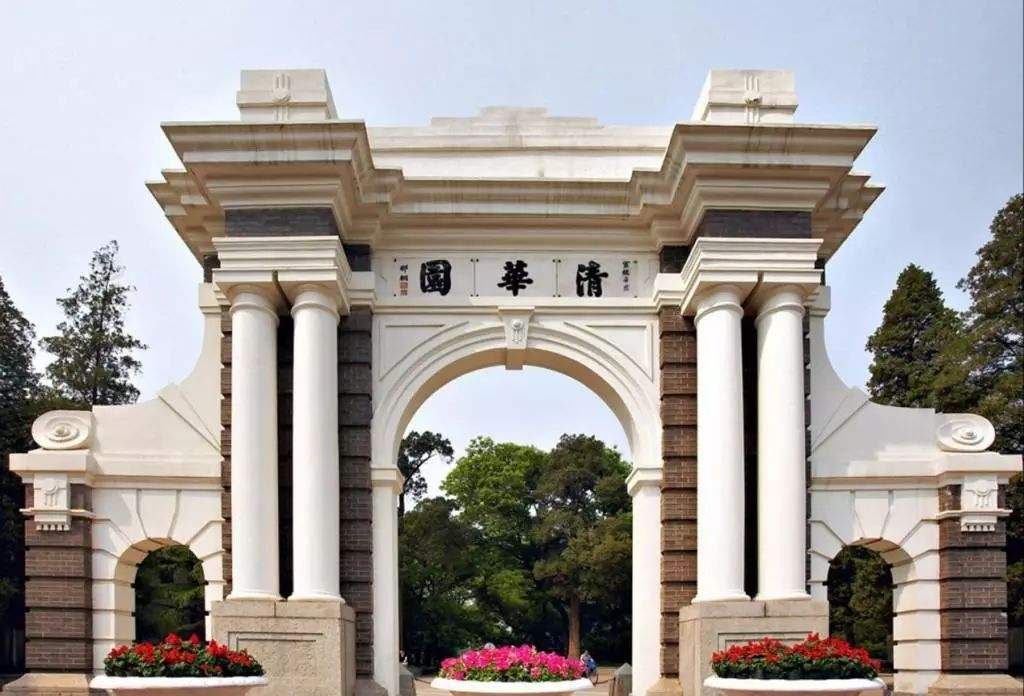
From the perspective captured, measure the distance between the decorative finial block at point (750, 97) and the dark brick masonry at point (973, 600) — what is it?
405cm

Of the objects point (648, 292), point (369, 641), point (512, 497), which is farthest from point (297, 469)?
point (512, 497)

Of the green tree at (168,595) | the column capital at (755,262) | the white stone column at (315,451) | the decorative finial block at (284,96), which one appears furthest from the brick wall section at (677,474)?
the green tree at (168,595)

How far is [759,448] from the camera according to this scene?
11.6m

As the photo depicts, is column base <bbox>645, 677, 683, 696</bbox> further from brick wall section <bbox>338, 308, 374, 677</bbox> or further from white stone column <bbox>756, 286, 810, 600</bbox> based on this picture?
brick wall section <bbox>338, 308, 374, 677</bbox>

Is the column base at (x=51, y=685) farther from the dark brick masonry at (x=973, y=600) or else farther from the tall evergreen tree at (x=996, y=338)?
the tall evergreen tree at (x=996, y=338)

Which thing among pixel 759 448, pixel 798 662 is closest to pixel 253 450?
pixel 759 448

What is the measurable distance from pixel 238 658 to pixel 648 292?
521 cm

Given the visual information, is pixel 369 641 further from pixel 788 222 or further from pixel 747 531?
pixel 788 222

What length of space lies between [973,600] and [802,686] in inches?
145

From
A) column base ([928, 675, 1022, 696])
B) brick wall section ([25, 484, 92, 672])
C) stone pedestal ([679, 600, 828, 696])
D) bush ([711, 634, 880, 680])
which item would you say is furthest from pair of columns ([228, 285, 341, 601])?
column base ([928, 675, 1022, 696])

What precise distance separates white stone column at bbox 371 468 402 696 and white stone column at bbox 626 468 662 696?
2.29 m

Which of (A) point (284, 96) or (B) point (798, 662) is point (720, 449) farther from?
(A) point (284, 96)

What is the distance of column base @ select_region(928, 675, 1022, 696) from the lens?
38.3 feet

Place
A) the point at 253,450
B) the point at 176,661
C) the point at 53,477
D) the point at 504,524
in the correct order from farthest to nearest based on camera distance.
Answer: the point at 504,524
the point at 53,477
the point at 253,450
the point at 176,661
